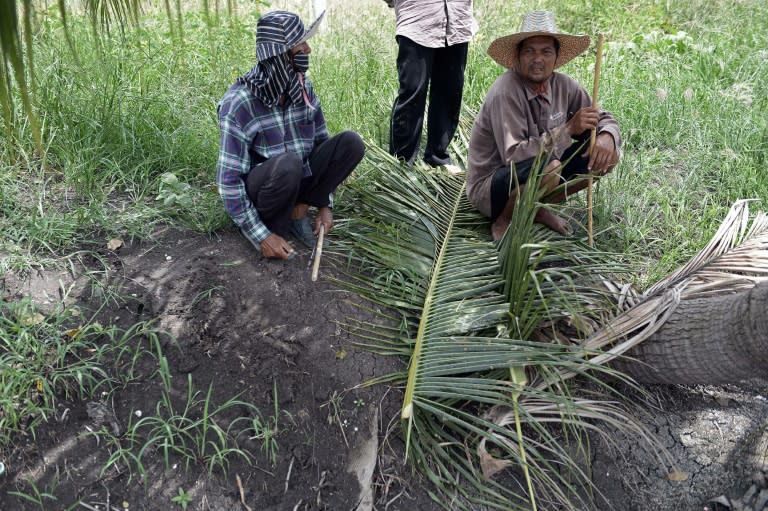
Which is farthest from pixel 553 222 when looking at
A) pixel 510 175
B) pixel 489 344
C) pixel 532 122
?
pixel 489 344

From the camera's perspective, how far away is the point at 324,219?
3277 millimetres

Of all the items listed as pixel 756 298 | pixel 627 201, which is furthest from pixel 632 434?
pixel 627 201

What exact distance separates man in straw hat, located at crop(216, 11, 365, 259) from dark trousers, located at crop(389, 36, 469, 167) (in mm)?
741

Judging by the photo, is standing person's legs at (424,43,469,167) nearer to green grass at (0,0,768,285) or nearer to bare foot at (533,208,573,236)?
green grass at (0,0,768,285)

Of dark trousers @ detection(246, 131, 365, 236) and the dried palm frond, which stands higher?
dark trousers @ detection(246, 131, 365, 236)

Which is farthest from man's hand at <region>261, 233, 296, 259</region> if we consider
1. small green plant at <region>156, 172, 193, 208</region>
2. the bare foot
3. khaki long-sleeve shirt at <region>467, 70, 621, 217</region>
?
the bare foot

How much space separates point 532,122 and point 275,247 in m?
1.33

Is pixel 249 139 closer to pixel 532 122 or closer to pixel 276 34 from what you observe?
pixel 276 34

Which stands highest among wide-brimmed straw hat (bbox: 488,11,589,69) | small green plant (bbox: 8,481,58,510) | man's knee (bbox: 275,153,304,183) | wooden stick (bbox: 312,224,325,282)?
wide-brimmed straw hat (bbox: 488,11,589,69)

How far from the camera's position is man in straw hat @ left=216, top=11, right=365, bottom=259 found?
2.84m

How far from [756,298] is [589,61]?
3.75 meters

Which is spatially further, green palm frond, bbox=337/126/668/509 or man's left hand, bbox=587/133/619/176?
man's left hand, bbox=587/133/619/176

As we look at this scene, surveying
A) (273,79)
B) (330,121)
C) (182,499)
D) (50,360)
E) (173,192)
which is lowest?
(182,499)

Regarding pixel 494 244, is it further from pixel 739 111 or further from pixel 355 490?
pixel 739 111
